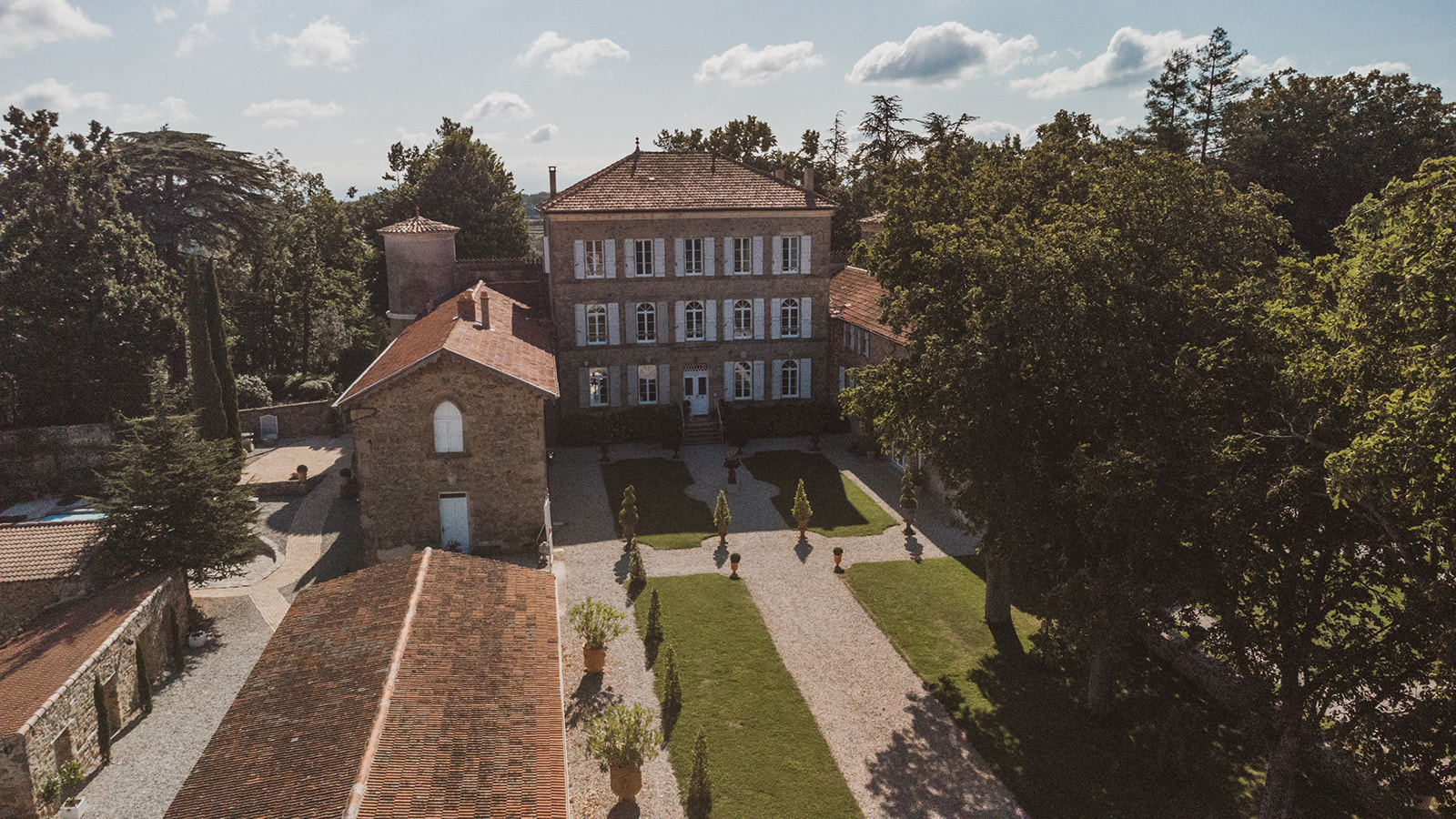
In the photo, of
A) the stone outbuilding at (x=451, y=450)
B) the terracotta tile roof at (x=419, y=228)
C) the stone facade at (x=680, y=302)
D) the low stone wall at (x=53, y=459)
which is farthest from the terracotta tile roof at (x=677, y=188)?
the low stone wall at (x=53, y=459)

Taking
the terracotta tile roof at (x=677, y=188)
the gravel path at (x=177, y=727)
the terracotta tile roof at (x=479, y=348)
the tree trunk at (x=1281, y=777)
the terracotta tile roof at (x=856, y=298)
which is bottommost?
the gravel path at (x=177, y=727)

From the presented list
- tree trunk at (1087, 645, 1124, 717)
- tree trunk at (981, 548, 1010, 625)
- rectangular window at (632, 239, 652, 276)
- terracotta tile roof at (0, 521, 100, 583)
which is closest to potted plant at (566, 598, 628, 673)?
tree trunk at (981, 548, 1010, 625)

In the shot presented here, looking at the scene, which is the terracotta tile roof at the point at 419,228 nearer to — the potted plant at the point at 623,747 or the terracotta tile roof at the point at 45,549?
the terracotta tile roof at the point at 45,549

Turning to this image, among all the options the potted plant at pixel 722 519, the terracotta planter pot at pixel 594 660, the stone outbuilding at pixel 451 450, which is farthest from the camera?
the potted plant at pixel 722 519

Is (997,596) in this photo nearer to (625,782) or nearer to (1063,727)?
(1063,727)

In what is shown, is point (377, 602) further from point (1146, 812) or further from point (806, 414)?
point (806, 414)

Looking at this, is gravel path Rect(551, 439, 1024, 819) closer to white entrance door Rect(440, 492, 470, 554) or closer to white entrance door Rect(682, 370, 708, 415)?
white entrance door Rect(440, 492, 470, 554)
